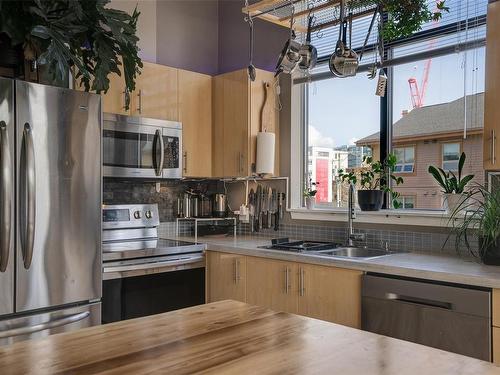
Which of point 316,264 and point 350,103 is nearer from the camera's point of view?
point 316,264

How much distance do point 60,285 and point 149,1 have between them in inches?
94.8

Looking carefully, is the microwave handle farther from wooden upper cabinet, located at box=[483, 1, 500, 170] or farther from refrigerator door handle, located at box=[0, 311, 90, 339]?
wooden upper cabinet, located at box=[483, 1, 500, 170]

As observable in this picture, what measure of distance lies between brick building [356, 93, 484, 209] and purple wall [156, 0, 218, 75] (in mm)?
1732

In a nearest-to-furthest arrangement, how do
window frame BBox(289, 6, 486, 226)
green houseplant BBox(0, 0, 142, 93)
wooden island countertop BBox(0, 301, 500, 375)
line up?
wooden island countertop BBox(0, 301, 500, 375)
green houseplant BBox(0, 0, 142, 93)
window frame BBox(289, 6, 486, 226)

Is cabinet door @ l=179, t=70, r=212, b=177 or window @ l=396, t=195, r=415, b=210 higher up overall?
cabinet door @ l=179, t=70, r=212, b=177

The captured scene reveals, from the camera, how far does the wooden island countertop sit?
3.36 ft

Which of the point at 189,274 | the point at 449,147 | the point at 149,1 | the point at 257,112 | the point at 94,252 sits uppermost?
the point at 149,1

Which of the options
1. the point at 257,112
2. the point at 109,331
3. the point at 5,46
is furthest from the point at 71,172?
the point at 257,112

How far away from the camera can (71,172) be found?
2.43 meters

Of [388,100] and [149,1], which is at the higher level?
[149,1]

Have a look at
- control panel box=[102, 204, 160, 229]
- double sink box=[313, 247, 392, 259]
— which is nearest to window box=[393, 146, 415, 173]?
double sink box=[313, 247, 392, 259]

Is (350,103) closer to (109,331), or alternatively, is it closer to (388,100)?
(388,100)

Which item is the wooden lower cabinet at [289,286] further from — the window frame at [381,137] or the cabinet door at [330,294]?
the window frame at [381,137]

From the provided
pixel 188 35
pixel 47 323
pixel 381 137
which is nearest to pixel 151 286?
pixel 47 323
